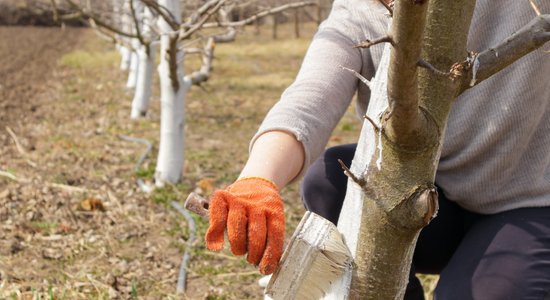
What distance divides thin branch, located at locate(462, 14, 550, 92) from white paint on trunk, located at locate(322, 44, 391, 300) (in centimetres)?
20

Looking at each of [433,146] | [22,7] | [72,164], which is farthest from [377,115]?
[22,7]

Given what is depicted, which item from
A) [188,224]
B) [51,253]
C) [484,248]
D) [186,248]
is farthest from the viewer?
[188,224]

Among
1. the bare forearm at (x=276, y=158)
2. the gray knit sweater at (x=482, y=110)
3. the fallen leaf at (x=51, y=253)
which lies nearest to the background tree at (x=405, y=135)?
the bare forearm at (x=276, y=158)

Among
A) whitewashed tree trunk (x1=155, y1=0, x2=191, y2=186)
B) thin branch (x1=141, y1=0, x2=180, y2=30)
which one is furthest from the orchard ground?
thin branch (x1=141, y1=0, x2=180, y2=30)

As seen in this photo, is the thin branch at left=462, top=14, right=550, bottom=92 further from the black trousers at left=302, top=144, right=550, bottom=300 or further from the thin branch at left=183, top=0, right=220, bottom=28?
the thin branch at left=183, top=0, right=220, bottom=28

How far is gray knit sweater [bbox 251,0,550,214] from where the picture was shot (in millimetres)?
1814

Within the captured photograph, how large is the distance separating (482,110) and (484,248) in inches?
13.8

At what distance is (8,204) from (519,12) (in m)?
3.52

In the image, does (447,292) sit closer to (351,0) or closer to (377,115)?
(377,115)

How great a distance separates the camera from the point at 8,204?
4.46m

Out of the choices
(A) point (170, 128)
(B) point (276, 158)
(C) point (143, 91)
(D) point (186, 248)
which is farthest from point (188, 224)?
(C) point (143, 91)

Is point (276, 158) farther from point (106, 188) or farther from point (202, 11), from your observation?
point (106, 188)

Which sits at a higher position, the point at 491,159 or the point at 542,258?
the point at 491,159

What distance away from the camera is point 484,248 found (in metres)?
1.81
